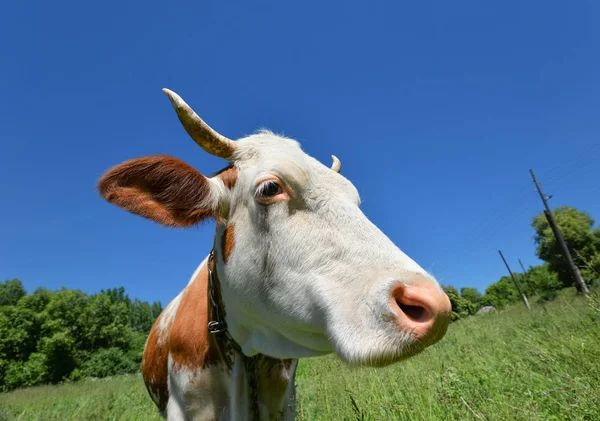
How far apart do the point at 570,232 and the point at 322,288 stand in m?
47.5

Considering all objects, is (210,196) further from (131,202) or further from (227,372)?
(227,372)

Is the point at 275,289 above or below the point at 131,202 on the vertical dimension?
below

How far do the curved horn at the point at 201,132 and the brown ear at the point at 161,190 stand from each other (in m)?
0.19

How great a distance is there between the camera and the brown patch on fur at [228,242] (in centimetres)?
211

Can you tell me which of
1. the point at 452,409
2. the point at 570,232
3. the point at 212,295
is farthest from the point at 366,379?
the point at 570,232

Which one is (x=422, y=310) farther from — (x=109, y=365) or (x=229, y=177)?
(x=109, y=365)

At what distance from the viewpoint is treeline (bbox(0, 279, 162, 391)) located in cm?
4341

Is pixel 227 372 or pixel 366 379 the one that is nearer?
pixel 227 372

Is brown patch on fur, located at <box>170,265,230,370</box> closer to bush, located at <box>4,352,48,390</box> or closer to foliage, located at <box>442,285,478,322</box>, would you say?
foliage, located at <box>442,285,478,322</box>

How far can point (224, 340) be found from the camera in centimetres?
240

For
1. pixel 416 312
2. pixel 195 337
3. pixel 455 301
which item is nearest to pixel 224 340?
pixel 195 337

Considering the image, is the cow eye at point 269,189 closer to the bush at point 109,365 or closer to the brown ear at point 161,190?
the brown ear at point 161,190

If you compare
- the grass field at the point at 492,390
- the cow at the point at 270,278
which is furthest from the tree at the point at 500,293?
the cow at the point at 270,278

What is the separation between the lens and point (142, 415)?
6281 millimetres
